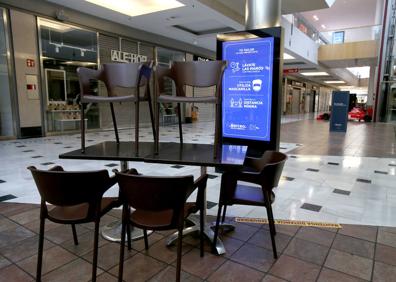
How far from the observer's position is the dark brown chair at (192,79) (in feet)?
6.24

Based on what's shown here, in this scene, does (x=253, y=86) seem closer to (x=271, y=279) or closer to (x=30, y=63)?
(x=271, y=279)

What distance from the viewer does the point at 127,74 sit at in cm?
207

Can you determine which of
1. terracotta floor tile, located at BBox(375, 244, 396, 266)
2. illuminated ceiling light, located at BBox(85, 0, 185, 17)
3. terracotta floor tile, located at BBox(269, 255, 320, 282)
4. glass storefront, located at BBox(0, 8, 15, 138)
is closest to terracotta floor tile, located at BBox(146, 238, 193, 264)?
terracotta floor tile, located at BBox(269, 255, 320, 282)

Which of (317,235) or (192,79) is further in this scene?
(317,235)

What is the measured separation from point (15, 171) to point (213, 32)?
26.0 feet

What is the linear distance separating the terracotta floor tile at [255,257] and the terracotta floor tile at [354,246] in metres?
0.57

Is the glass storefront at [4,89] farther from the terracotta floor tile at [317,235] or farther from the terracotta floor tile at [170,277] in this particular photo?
the terracotta floor tile at [317,235]

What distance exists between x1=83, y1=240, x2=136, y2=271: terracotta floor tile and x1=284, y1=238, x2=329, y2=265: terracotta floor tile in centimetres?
120

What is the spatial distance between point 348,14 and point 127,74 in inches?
603

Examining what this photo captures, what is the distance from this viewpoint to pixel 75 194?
5.19 feet

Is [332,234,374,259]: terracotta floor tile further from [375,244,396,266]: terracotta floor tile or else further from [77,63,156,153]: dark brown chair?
[77,63,156,153]: dark brown chair

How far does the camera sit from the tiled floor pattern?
1837 mm

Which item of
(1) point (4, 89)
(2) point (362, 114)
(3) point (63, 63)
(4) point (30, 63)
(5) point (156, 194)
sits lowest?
(2) point (362, 114)

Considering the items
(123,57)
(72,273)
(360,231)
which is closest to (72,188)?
(72,273)
